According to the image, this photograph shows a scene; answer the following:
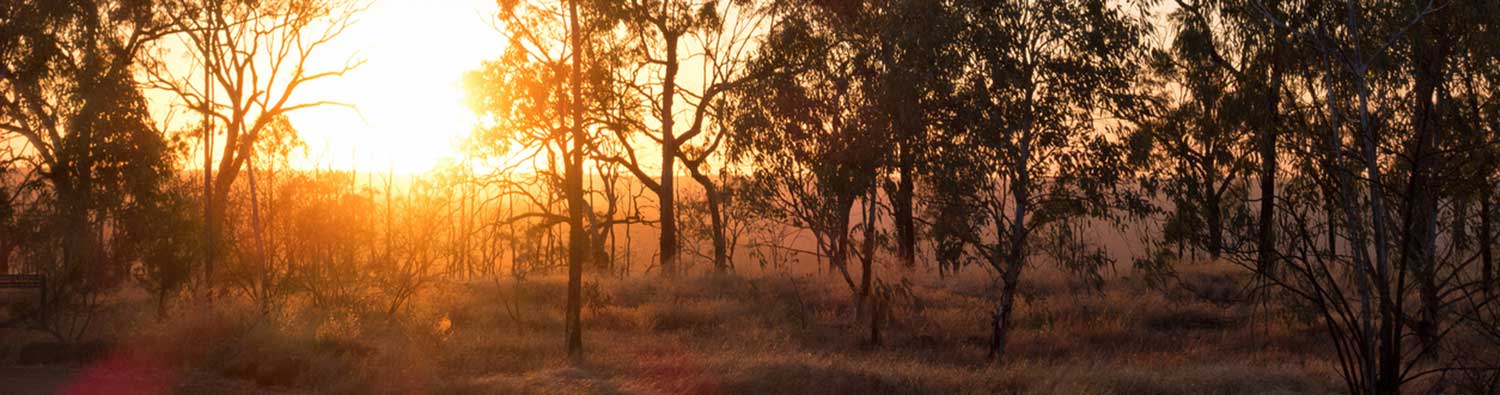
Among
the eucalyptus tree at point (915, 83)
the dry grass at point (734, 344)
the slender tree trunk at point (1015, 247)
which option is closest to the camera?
the dry grass at point (734, 344)

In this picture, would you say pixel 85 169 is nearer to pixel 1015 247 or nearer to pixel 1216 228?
pixel 1015 247

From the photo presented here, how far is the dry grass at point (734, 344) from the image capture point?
1370cm

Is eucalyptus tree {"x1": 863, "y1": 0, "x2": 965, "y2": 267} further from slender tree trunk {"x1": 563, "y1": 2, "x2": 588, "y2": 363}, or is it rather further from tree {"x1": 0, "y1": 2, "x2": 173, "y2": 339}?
tree {"x1": 0, "y1": 2, "x2": 173, "y2": 339}

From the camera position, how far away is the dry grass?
13.7 m

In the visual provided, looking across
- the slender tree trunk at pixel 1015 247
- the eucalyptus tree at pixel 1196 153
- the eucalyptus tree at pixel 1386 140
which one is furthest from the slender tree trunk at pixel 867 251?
the eucalyptus tree at pixel 1386 140

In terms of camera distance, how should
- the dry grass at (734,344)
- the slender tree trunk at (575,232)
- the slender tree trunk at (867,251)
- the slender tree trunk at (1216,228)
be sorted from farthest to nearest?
1. the slender tree trunk at (867,251)
2. the slender tree trunk at (575,232)
3. the dry grass at (734,344)
4. the slender tree trunk at (1216,228)

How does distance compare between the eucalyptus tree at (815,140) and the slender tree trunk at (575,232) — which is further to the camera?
the eucalyptus tree at (815,140)

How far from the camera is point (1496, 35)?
12602 millimetres

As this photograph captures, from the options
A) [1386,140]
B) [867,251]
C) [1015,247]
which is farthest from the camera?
[867,251]

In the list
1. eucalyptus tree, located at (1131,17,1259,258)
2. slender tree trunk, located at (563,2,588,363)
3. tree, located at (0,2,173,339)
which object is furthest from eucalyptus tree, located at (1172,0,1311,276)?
tree, located at (0,2,173,339)

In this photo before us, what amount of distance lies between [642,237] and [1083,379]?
107 meters

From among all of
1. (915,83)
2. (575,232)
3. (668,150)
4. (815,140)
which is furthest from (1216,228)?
(668,150)

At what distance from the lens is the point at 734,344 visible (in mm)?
18906

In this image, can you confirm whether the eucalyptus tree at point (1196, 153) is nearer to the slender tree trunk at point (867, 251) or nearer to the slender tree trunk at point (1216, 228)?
the slender tree trunk at point (1216, 228)
